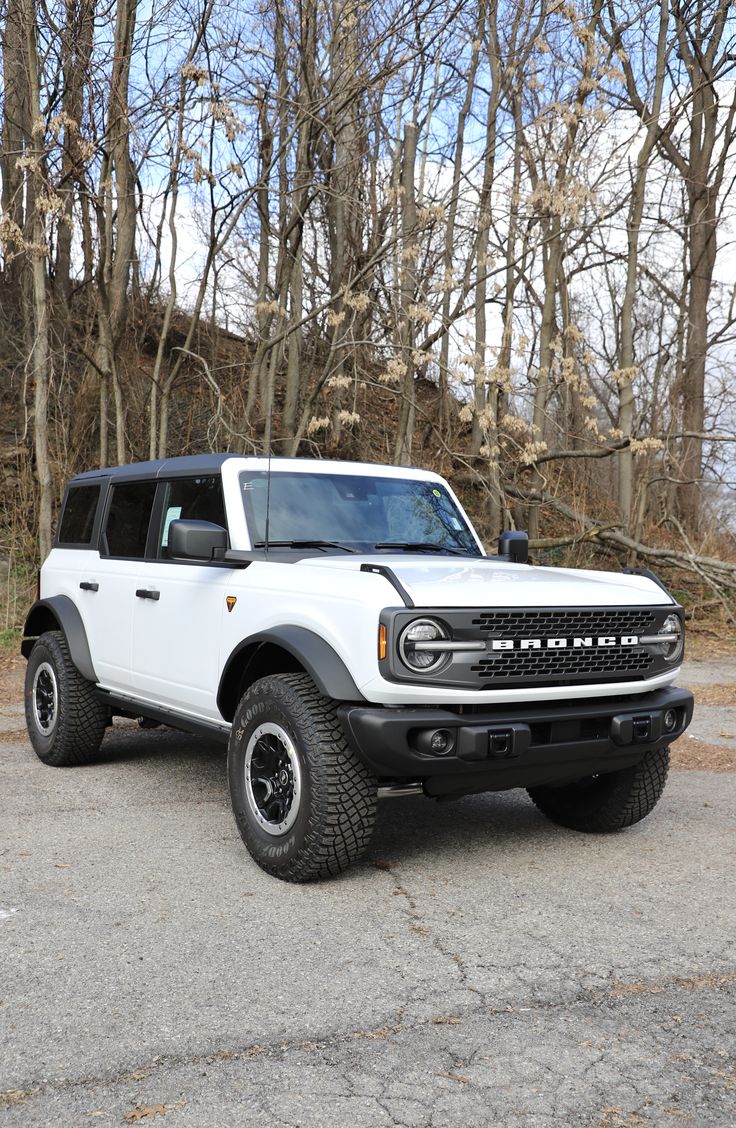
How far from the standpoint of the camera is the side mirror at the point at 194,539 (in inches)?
198

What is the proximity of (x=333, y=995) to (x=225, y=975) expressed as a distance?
403 mm

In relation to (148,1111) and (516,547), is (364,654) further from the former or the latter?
(516,547)

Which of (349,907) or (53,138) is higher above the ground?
(53,138)

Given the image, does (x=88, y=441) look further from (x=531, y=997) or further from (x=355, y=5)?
→ (x=531, y=997)

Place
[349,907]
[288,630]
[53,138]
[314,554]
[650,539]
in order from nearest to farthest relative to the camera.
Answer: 1. [349,907]
2. [288,630]
3. [314,554]
4. [53,138]
5. [650,539]

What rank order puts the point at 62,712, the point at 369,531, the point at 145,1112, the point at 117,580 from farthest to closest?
the point at 62,712 < the point at 117,580 < the point at 369,531 < the point at 145,1112

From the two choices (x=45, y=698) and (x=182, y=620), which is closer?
(x=182, y=620)

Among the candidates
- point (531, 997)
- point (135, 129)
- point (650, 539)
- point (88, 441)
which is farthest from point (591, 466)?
point (531, 997)

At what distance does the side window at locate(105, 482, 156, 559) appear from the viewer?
6398 millimetres

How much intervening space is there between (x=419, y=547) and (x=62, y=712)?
2.63 metres

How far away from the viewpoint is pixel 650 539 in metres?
17.1

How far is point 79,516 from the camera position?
291 inches

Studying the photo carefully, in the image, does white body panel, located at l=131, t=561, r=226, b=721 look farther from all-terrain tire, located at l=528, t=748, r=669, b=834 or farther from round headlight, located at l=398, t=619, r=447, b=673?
all-terrain tire, located at l=528, t=748, r=669, b=834

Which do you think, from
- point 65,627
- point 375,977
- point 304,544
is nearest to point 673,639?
point 304,544
